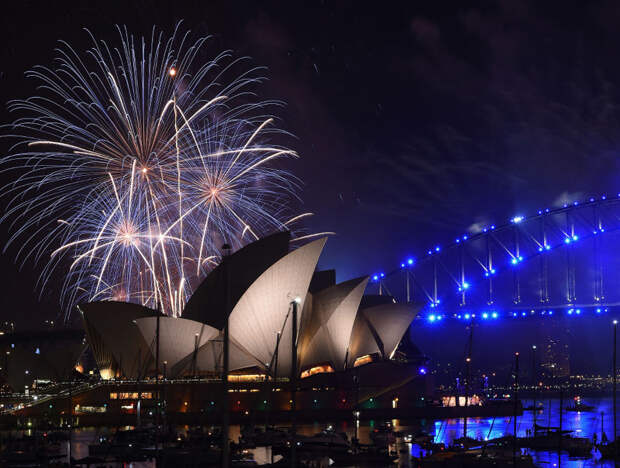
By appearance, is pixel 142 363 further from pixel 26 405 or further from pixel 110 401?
pixel 26 405

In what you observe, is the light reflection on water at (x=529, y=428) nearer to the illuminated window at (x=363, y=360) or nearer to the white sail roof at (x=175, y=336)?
the illuminated window at (x=363, y=360)

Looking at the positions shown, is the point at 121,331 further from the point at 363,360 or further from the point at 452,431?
the point at 452,431

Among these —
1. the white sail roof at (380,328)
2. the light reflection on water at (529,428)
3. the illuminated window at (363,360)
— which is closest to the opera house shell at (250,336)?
the illuminated window at (363,360)

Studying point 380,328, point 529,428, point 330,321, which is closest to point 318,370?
point 330,321

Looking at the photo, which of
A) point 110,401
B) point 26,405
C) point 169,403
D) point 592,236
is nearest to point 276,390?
point 169,403

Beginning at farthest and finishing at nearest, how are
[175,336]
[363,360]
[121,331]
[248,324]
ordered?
[363,360], [121,331], [248,324], [175,336]
